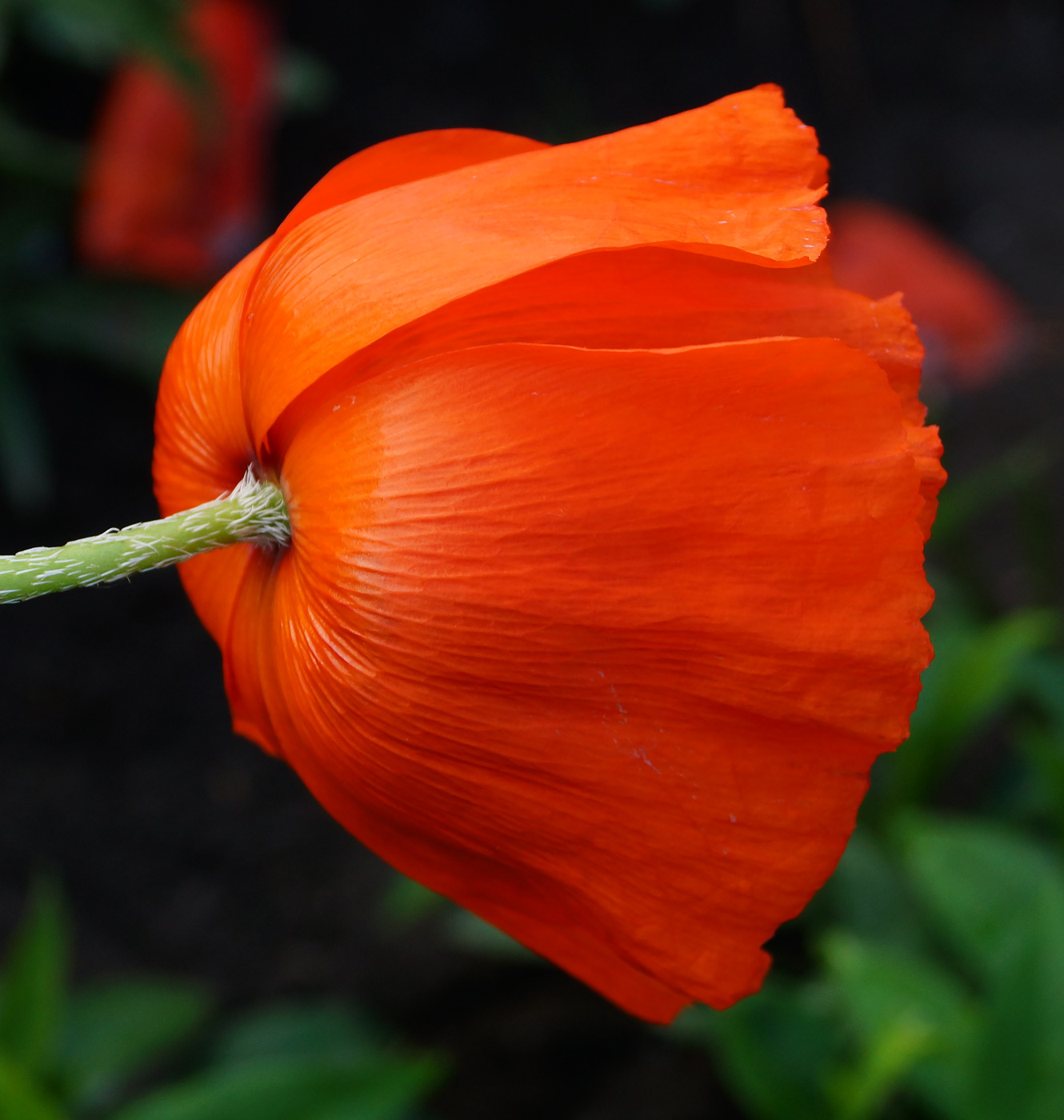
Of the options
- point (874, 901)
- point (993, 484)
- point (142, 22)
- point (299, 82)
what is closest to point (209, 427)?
point (874, 901)

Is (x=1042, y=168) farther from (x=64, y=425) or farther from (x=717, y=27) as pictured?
(x=64, y=425)

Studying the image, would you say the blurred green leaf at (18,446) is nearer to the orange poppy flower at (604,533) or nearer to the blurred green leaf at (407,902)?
the blurred green leaf at (407,902)

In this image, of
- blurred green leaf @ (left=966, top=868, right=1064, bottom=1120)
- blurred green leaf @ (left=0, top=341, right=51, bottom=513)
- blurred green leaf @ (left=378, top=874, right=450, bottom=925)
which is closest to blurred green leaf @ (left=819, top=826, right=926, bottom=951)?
blurred green leaf @ (left=966, top=868, right=1064, bottom=1120)

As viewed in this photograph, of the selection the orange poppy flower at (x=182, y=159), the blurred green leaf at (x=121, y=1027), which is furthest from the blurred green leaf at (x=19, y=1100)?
the orange poppy flower at (x=182, y=159)

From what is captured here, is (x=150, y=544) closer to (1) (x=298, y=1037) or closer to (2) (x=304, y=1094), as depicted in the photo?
(2) (x=304, y=1094)

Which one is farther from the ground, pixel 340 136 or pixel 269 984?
pixel 340 136

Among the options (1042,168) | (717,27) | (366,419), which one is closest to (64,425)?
(717,27)
